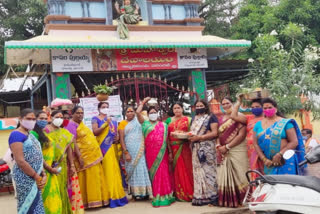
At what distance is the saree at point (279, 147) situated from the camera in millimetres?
4031

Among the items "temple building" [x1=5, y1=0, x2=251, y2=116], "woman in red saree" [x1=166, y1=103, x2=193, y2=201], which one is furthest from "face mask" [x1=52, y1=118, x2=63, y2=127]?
"temple building" [x1=5, y1=0, x2=251, y2=116]

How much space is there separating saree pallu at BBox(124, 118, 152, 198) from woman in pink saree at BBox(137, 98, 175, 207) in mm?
94

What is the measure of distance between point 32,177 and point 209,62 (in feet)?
25.9

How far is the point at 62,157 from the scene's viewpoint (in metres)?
4.39

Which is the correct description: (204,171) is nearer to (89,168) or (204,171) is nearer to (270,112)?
(270,112)

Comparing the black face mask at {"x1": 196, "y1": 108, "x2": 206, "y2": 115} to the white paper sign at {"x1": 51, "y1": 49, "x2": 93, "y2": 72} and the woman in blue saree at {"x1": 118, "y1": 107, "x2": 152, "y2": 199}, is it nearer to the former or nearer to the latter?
the woman in blue saree at {"x1": 118, "y1": 107, "x2": 152, "y2": 199}

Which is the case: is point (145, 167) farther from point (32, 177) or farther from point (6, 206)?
point (6, 206)

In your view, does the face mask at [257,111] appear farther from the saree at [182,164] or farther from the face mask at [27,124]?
the face mask at [27,124]

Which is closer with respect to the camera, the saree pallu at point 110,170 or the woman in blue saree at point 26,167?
the woman in blue saree at point 26,167

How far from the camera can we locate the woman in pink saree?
17.5 feet

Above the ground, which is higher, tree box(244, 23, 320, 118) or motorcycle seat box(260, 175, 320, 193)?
tree box(244, 23, 320, 118)

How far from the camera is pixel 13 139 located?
3525 millimetres

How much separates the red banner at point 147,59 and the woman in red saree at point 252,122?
4.61 m

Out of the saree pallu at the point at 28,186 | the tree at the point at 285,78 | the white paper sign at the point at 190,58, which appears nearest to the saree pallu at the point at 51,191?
the saree pallu at the point at 28,186
